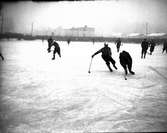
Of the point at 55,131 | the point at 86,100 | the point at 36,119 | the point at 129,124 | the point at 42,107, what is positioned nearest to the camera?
the point at 55,131

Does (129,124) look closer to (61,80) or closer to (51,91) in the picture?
(51,91)

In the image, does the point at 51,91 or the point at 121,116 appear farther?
the point at 51,91

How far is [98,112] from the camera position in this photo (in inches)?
136

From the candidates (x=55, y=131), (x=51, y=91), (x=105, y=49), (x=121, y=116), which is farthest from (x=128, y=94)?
(x=105, y=49)

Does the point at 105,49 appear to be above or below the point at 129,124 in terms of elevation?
above

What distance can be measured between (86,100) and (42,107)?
1.02 m

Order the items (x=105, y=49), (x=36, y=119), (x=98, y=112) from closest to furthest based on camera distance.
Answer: (x=36, y=119), (x=98, y=112), (x=105, y=49)

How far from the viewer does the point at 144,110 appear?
3543 mm

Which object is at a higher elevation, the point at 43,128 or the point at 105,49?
the point at 105,49

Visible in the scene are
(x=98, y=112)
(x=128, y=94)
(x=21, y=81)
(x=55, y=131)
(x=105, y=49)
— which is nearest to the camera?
(x=55, y=131)


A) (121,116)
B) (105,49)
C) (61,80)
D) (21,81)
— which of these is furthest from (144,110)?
(105,49)

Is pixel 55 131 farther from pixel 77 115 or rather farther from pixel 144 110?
pixel 144 110

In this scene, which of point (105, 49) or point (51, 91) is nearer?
point (51, 91)

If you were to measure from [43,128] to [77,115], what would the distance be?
0.71 metres
